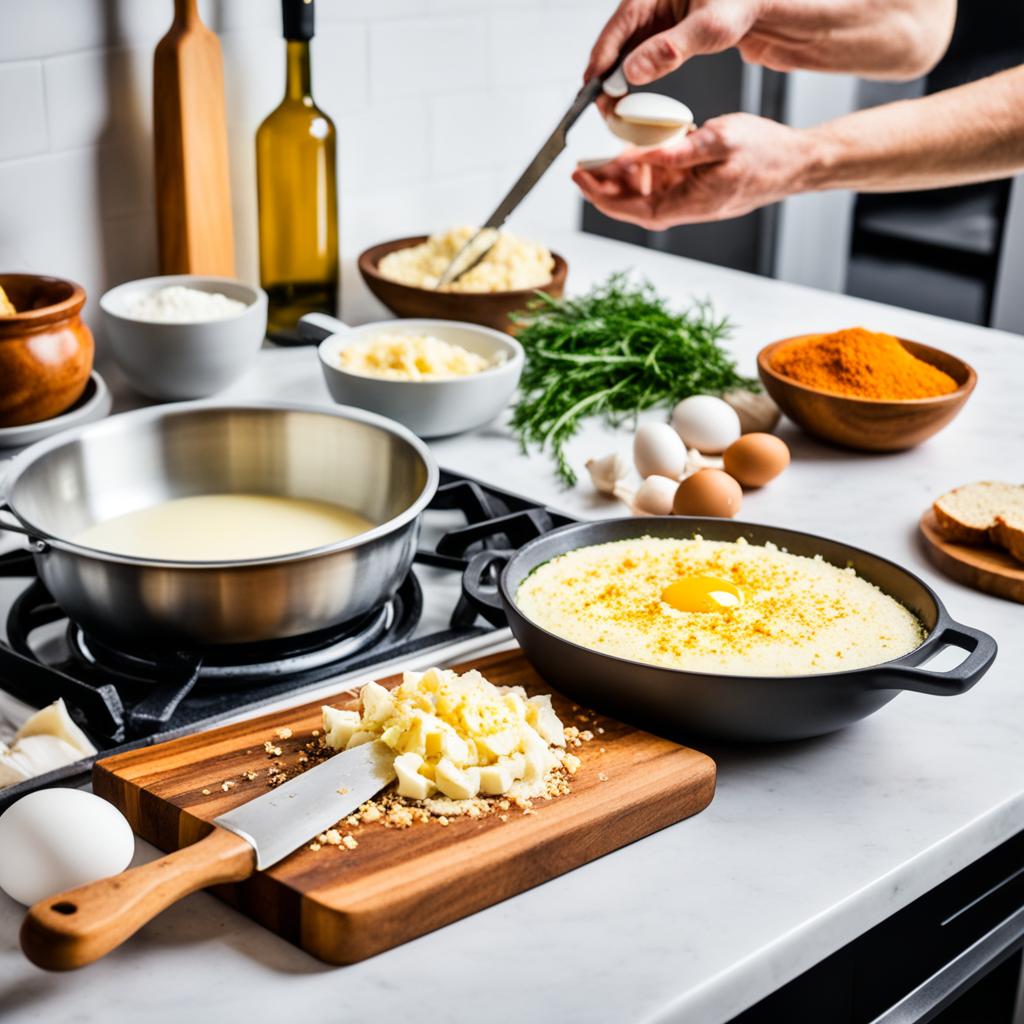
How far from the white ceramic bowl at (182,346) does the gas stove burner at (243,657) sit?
0.53 meters

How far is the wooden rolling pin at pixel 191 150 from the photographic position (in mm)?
1630

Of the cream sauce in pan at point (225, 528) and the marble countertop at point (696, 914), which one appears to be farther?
the cream sauce in pan at point (225, 528)

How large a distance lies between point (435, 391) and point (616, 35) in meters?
A: 0.53

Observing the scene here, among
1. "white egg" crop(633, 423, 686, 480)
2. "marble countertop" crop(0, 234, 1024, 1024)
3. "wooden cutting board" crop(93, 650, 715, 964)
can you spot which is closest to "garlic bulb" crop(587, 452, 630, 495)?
"white egg" crop(633, 423, 686, 480)

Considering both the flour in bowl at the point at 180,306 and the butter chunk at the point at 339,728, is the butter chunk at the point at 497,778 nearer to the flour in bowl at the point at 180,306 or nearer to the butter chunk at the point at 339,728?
the butter chunk at the point at 339,728

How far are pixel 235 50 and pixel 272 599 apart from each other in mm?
1081

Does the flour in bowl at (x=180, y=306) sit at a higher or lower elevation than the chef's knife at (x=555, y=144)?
lower

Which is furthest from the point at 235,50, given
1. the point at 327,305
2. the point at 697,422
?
the point at 697,422

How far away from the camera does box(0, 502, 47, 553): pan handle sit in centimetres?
99

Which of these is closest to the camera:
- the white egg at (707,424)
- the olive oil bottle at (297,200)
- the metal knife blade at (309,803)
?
the metal knife blade at (309,803)

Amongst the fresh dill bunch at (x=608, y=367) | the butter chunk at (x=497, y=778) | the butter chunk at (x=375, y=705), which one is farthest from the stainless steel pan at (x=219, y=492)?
the fresh dill bunch at (x=608, y=367)

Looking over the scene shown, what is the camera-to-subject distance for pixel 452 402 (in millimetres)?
1506

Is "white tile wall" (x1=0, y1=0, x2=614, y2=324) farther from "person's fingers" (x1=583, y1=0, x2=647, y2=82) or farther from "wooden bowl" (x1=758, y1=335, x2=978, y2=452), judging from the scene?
"wooden bowl" (x1=758, y1=335, x2=978, y2=452)

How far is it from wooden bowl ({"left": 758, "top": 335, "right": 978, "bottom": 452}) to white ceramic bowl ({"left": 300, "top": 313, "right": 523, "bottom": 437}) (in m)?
0.30
